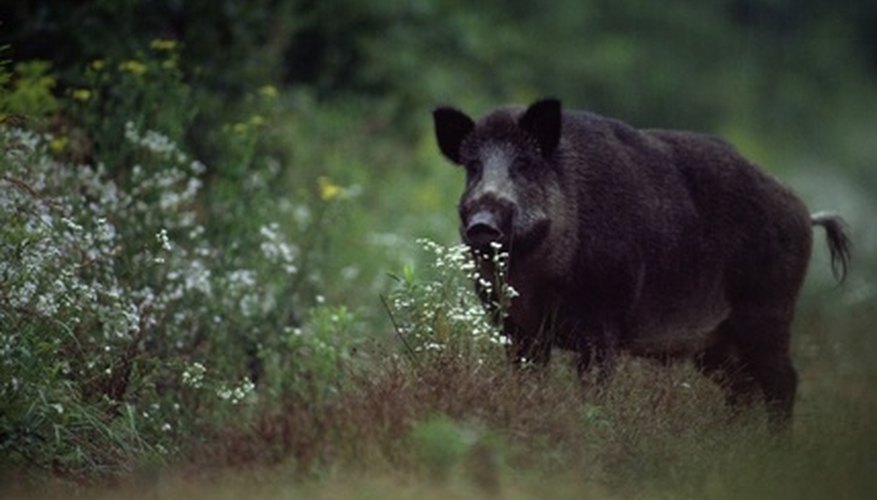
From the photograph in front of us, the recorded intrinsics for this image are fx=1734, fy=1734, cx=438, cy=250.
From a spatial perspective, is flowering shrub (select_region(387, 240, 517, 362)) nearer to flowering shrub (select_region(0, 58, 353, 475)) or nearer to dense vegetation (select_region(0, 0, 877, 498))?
dense vegetation (select_region(0, 0, 877, 498))

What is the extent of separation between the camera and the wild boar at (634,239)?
920cm

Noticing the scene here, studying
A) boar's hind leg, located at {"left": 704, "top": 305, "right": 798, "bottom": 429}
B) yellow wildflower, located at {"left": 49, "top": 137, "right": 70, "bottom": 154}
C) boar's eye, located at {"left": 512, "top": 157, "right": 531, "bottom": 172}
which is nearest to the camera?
boar's eye, located at {"left": 512, "top": 157, "right": 531, "bottom": 172}

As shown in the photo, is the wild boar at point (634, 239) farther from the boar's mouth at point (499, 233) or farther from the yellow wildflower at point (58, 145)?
the yellow wildflower at point (58, 145)

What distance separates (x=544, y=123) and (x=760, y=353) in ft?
6.69

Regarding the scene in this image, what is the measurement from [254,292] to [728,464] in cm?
412

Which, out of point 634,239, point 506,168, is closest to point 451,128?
point 506,168

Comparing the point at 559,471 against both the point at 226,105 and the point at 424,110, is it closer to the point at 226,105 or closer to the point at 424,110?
the point at 226,105

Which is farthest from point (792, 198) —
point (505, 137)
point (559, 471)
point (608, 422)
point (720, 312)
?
point (559, 471)

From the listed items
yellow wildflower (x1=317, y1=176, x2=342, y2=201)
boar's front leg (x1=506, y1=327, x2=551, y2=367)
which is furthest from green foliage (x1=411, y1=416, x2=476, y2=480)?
yellow wildflower (x1=317, y1=176, x2=342, y2=201)

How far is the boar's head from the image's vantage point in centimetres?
901

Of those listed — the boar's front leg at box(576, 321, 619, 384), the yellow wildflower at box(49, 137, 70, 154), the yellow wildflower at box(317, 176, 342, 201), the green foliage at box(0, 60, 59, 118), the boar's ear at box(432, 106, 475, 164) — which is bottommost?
the boar's front leg at box(576, 321, 619, 384)

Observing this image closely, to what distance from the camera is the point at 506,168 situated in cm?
928

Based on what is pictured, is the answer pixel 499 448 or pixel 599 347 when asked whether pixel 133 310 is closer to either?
pixel 599 347

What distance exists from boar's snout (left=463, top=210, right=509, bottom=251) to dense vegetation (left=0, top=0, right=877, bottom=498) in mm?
166
